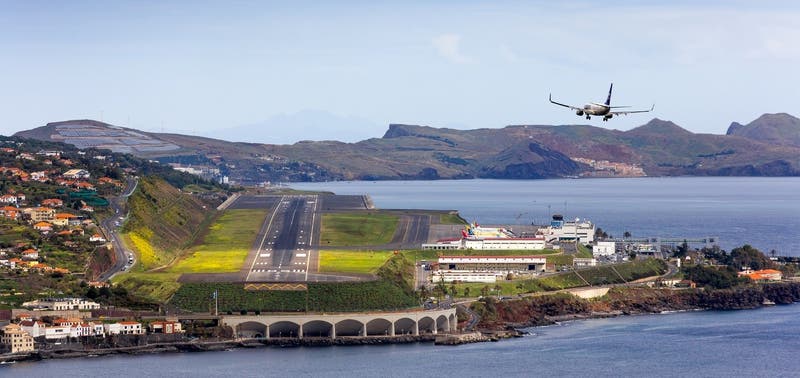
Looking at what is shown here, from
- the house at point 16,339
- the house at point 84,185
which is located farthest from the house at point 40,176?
the house at point 16,339

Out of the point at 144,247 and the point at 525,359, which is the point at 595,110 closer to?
the point at 525,359

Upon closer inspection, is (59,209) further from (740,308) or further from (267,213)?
(740,308)

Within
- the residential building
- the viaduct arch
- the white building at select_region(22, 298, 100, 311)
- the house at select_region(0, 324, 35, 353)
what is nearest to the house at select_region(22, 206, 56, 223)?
the residential building

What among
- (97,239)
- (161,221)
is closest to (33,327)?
(97,239)

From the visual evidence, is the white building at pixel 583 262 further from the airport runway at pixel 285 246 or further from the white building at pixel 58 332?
the white building at pixel 58 332

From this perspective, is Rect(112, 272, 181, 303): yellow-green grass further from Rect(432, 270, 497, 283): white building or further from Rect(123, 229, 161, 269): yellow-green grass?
Rect(432, 270, 497, 283): white building

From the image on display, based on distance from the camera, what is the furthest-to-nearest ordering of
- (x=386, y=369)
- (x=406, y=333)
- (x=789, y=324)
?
(x=789, y=324) < (x=406, y=333) < (x=386, y=369)

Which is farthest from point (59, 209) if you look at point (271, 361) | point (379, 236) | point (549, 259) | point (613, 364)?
point (613, 364)
